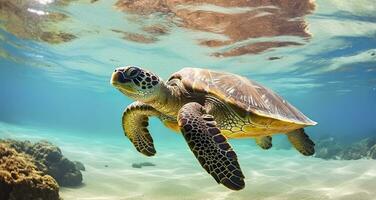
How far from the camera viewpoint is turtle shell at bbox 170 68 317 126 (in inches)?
172

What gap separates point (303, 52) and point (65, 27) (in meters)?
13.1

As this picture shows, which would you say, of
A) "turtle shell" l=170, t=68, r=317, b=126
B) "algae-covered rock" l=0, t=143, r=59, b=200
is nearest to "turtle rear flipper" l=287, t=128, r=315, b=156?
"turtle shell" l=170, t=68, r=317, b=126

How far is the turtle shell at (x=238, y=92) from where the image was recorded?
4375 mm

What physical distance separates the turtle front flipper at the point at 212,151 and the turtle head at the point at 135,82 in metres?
0.71

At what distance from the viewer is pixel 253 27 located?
13.6m

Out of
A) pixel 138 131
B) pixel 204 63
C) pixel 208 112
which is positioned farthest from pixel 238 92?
pixel 204 63

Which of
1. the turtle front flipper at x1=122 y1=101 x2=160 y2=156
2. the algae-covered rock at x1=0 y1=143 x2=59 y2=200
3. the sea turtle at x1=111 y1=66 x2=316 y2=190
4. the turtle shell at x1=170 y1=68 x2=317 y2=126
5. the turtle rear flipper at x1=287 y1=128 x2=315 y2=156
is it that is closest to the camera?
the sea turtle at x1=111 y1=66 x2=316 y2=190

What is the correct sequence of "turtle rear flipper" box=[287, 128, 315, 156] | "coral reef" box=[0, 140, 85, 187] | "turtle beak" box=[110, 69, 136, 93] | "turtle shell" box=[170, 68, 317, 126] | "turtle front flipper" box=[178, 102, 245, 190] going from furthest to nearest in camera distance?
"coral reef" box=[0, 140, 85, 187]
"turtle rear flipper" box=[287, 128, 315, 156]
"turtle shell" box=[170, 68, 317, 126]
"turtle beak" box=[110, 69, 136, 93]
"turtle front flipper" box=[178, 102, 245, 190]

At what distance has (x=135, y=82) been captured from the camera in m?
3.87

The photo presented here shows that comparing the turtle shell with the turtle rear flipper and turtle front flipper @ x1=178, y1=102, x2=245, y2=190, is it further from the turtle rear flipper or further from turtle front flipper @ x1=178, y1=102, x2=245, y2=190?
turtle front flipper @ x1=178, y1=102, x2=245, y2=190

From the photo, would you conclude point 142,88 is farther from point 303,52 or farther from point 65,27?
point 303,52

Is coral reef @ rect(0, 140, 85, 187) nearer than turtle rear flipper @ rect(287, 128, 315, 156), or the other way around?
turtle rear flipper @ rect(287, 128, 315, 156)

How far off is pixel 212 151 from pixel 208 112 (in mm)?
1215

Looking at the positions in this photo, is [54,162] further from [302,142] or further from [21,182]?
[302,142]
